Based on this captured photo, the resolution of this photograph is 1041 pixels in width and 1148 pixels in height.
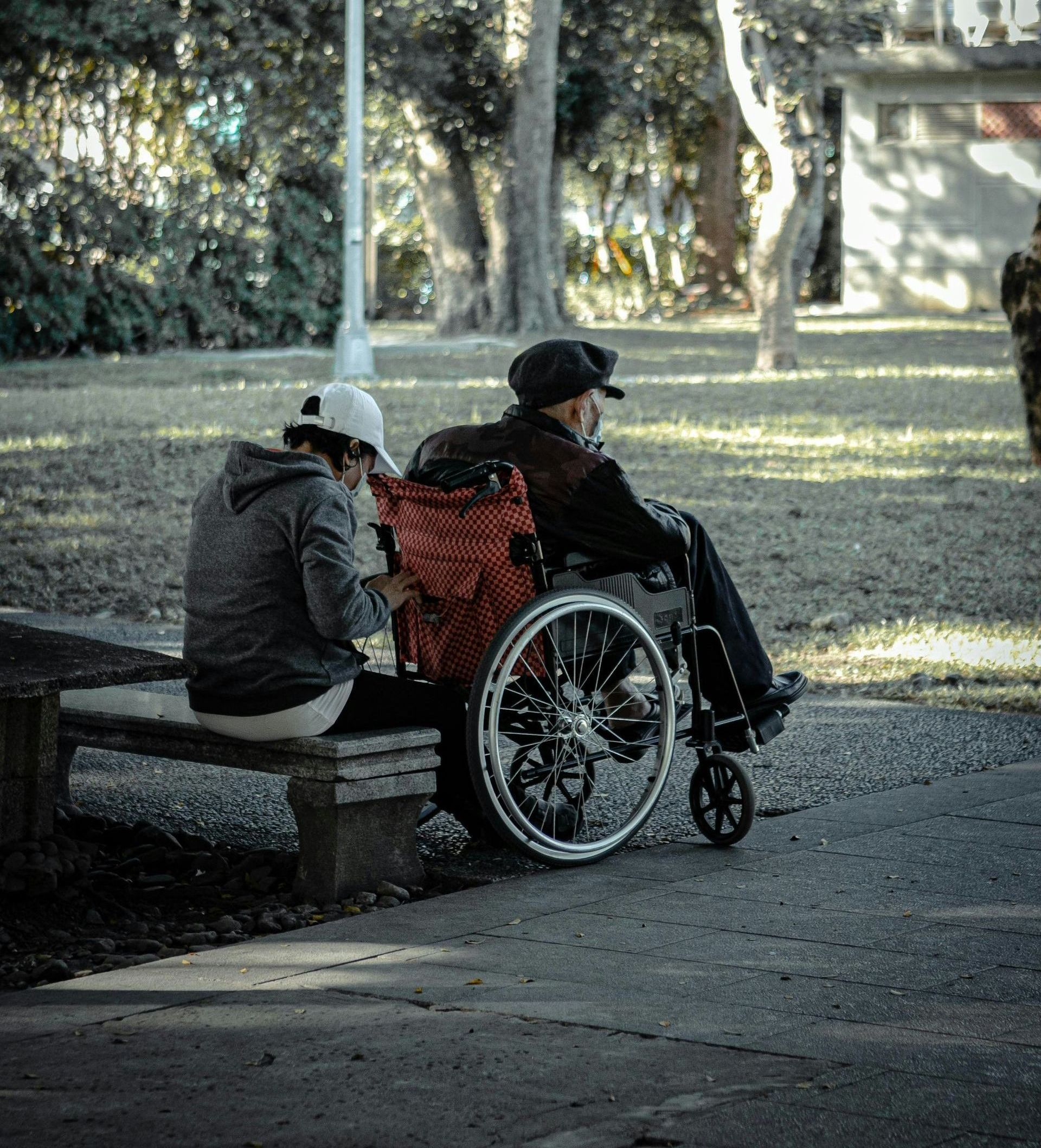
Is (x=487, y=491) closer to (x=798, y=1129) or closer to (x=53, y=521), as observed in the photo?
(x=798, y=1129)

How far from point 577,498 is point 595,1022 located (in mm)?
1780

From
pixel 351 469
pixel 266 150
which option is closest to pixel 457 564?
pixel 351 469

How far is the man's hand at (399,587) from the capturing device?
16.9 ft

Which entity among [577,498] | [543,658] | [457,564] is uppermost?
[577,498]

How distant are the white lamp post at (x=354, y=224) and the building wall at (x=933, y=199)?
15.4 metres

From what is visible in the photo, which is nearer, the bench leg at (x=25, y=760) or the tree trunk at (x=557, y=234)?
the bench leg at (x=25, y=760)

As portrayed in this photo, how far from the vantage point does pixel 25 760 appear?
503 cm

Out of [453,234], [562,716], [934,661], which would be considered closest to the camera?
[562,716]

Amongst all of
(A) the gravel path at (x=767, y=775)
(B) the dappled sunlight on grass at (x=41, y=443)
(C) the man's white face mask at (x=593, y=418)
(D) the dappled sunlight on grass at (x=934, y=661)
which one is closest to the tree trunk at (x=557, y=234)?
(B) the dappled sunlight on grass at (x=41, y=443)

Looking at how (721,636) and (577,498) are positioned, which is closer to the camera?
(577,498)

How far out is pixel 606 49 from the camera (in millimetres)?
29406

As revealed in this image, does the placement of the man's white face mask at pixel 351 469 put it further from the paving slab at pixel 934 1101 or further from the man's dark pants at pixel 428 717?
the paving slab at pixel 934 1101

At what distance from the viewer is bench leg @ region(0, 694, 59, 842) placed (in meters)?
5.01

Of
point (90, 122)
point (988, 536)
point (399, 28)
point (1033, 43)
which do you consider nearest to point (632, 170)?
point (1033, 43)
